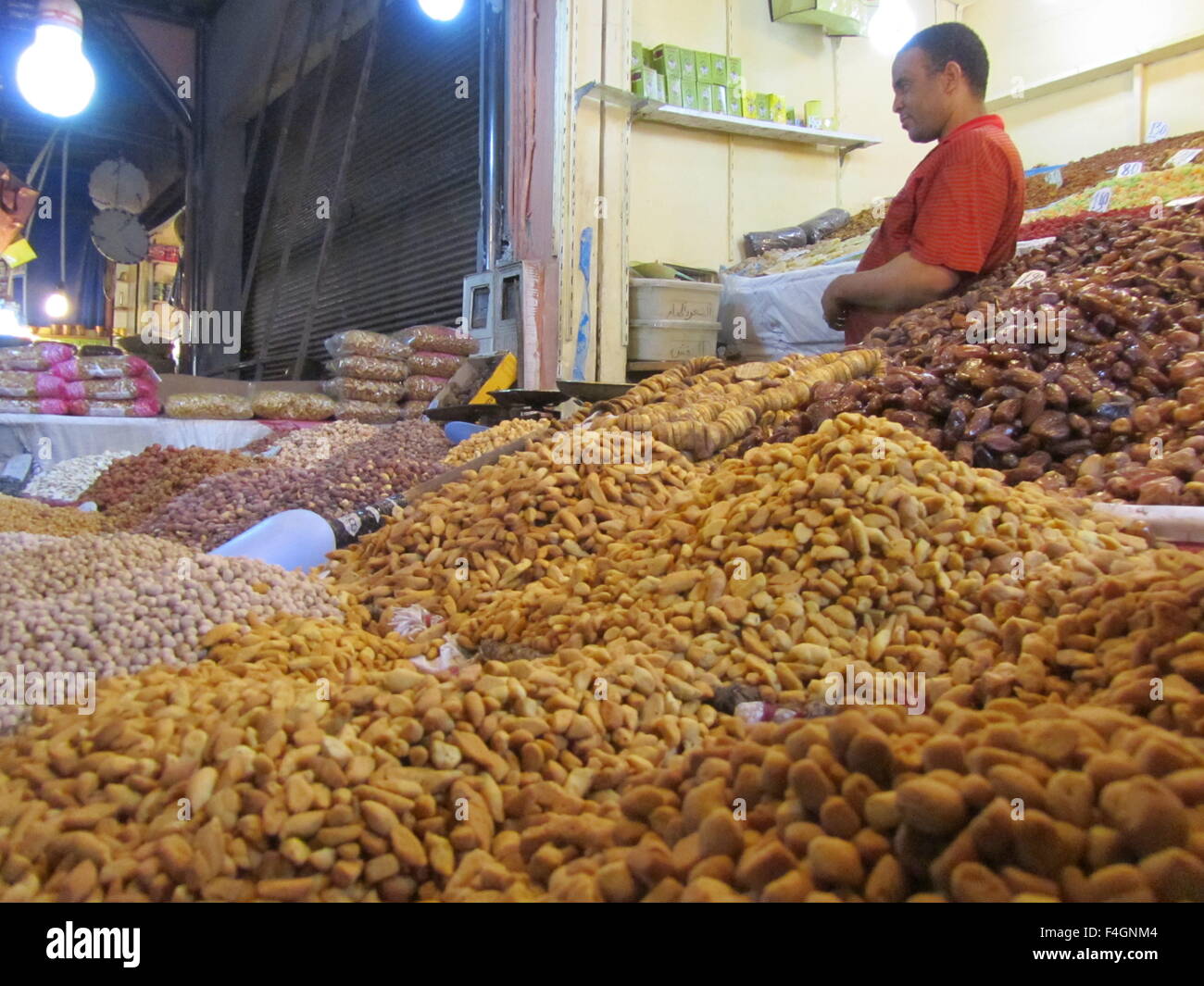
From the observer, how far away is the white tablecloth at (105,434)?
127 inches

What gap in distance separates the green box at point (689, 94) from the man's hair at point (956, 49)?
182 cm

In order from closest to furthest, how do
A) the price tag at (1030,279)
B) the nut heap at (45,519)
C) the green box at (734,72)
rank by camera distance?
the price tag at (1030,279), the nut heap at (45,519), the green box at (734,72)

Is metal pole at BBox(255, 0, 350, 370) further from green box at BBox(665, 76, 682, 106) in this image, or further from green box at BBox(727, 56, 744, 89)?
green box at BBox(727, 56, 744, 89)

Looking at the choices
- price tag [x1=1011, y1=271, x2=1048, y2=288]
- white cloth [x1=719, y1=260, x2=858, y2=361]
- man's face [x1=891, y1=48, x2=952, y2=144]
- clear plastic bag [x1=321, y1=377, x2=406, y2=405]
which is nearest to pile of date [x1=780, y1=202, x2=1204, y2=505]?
price tag [x1=1011, y1=271, x2=1048, y2=288]

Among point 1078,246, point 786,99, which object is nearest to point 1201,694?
point 1078,246

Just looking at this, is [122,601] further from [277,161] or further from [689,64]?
[277,161]

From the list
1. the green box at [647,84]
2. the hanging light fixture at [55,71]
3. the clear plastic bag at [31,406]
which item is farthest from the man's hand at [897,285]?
the hanging light fixture at [55,71]

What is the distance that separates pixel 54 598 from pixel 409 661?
569mm

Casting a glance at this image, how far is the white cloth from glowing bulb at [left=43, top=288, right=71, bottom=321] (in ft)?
28.4

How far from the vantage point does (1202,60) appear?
443 cm

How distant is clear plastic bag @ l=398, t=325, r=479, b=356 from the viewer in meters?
3.92

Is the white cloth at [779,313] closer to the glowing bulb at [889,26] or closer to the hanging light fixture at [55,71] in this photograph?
the glowing bulb at [889,26]

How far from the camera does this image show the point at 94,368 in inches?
136

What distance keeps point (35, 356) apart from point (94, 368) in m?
0.24
